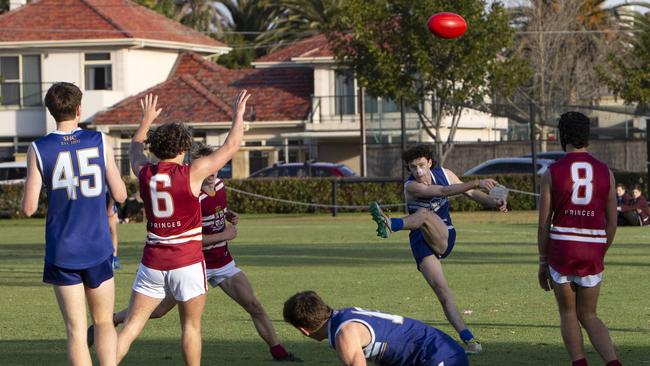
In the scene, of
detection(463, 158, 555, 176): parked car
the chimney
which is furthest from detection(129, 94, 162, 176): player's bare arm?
the chimney

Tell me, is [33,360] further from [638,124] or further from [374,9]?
[638,124]

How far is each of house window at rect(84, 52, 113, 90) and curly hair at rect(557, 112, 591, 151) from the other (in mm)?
47320

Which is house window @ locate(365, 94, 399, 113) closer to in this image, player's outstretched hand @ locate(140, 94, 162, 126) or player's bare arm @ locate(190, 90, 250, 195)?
player's outstretched hand @ locate(140, 94, 162, 126)

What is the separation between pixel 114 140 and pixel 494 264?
35446mm

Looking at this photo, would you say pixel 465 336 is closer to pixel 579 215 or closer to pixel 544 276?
pixel 544 276

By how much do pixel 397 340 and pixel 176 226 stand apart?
1.84 meters

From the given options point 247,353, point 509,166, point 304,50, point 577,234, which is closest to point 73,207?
point 247,353

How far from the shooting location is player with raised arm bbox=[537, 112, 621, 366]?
860 cm

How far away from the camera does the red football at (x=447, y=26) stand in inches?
775

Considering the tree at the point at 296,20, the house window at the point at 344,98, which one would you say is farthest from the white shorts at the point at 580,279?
the tree at the point at 296,20

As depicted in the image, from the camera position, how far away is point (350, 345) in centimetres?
720

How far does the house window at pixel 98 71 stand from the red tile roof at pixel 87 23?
911 mm

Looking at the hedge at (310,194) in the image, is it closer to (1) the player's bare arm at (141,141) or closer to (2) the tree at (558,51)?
(2) the tree at (558,51)

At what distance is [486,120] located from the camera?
183 ft
